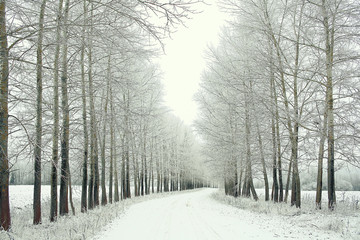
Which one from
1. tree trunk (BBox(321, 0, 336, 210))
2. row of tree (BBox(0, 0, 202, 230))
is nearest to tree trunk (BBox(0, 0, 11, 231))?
row of tree (BBox(0, 0, 202, 230))

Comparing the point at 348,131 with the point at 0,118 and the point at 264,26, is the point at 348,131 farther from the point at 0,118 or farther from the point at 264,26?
the point at 0,118

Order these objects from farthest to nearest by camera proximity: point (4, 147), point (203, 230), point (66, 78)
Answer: point (66, 78) → point (203, 230) → point (4, 147)

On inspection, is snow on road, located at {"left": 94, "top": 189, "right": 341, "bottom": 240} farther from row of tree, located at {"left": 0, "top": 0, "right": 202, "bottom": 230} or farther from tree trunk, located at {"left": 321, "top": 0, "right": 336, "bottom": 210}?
row of tree, located at {"left": 0, "top": 0, "right": 202, "bottom": 230}

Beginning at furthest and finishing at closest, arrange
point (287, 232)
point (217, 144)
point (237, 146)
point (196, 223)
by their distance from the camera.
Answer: point (217, 144), point (237, 146), point (196, 223), point (287, 232)

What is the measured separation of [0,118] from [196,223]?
5.85m

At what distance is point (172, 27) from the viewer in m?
4.24

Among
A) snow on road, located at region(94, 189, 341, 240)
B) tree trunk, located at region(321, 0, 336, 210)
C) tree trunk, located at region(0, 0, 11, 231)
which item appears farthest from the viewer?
tree trunk, located at region(321, 0, 336, 210)

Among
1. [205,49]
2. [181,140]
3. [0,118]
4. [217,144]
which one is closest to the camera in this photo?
[0,118]

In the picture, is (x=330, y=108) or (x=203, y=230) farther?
(x=330, y=108)

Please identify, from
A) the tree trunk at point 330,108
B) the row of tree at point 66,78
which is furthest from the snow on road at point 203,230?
the row of tree at point 66,78

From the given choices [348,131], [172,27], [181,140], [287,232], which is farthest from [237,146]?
[181,140]

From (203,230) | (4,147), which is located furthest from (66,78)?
(203,230)

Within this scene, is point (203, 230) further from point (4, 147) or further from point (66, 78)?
point (66, 78)

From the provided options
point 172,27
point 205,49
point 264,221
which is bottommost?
point 264,221
